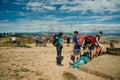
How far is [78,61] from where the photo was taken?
948cm

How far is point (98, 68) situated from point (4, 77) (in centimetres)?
455

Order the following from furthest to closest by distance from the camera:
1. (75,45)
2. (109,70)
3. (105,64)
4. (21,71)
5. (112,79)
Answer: (75,45) → (21,71) → (105,64) → (109,70) → (112,79)

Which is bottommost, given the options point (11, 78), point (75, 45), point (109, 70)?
point (11, 78)

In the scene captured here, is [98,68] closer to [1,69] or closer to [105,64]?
[105,64]

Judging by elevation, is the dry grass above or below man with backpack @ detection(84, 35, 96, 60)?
below

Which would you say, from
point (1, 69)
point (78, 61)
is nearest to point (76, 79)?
point (78, 61)

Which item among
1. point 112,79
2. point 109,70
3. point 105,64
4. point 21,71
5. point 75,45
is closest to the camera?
point 112,79

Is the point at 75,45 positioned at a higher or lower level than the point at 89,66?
higher

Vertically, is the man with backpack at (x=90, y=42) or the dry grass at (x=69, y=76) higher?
the man with backpack at (x=90, y=42)

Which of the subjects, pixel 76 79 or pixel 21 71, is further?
pixel 21 71

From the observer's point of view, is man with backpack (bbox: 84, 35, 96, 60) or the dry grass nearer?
the dry grass

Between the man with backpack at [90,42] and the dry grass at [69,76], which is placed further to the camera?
the man with backpack at [90,42]

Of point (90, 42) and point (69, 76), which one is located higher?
point (90, 42)

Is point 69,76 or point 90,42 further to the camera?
point 90,42
